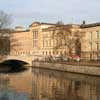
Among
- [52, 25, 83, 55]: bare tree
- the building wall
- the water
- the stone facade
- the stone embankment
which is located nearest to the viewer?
the water

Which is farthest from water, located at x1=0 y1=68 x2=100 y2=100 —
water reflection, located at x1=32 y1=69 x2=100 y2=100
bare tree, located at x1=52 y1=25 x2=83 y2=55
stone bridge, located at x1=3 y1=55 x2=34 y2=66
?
stone bridge, located at x1=3 y1=55 x2=34 y2=66

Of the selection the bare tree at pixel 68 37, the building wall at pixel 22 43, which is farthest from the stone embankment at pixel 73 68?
the building wall at pixel 22 43

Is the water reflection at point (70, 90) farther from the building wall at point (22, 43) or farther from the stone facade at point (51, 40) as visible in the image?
the building wall at point (22, 43)

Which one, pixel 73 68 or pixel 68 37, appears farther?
pixel 68 37

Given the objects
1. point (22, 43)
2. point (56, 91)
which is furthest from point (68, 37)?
point (22, 43)

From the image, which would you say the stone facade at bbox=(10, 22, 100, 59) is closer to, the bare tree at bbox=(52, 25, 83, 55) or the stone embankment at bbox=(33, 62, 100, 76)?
the bare tree at bbox=(52, 25, 83, 55)

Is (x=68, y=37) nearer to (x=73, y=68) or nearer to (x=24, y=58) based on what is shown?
(x=24, y=58)

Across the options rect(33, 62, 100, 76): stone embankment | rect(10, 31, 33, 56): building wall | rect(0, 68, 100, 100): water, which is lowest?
rect(0, 68, 100, 100): water

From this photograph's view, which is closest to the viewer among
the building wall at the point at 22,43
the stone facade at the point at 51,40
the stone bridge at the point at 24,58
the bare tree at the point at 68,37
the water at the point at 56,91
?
the water at the point at 56,91

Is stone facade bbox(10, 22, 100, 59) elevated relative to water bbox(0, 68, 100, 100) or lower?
elevated

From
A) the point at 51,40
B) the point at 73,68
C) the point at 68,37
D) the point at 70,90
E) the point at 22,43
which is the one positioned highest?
the point at 68,37

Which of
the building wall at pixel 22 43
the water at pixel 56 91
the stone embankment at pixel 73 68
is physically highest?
the building wall at pixel 22 43

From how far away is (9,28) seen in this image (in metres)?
75.1

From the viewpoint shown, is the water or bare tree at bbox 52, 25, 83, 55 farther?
bare tree at bbox 52, 25, 83, 55
